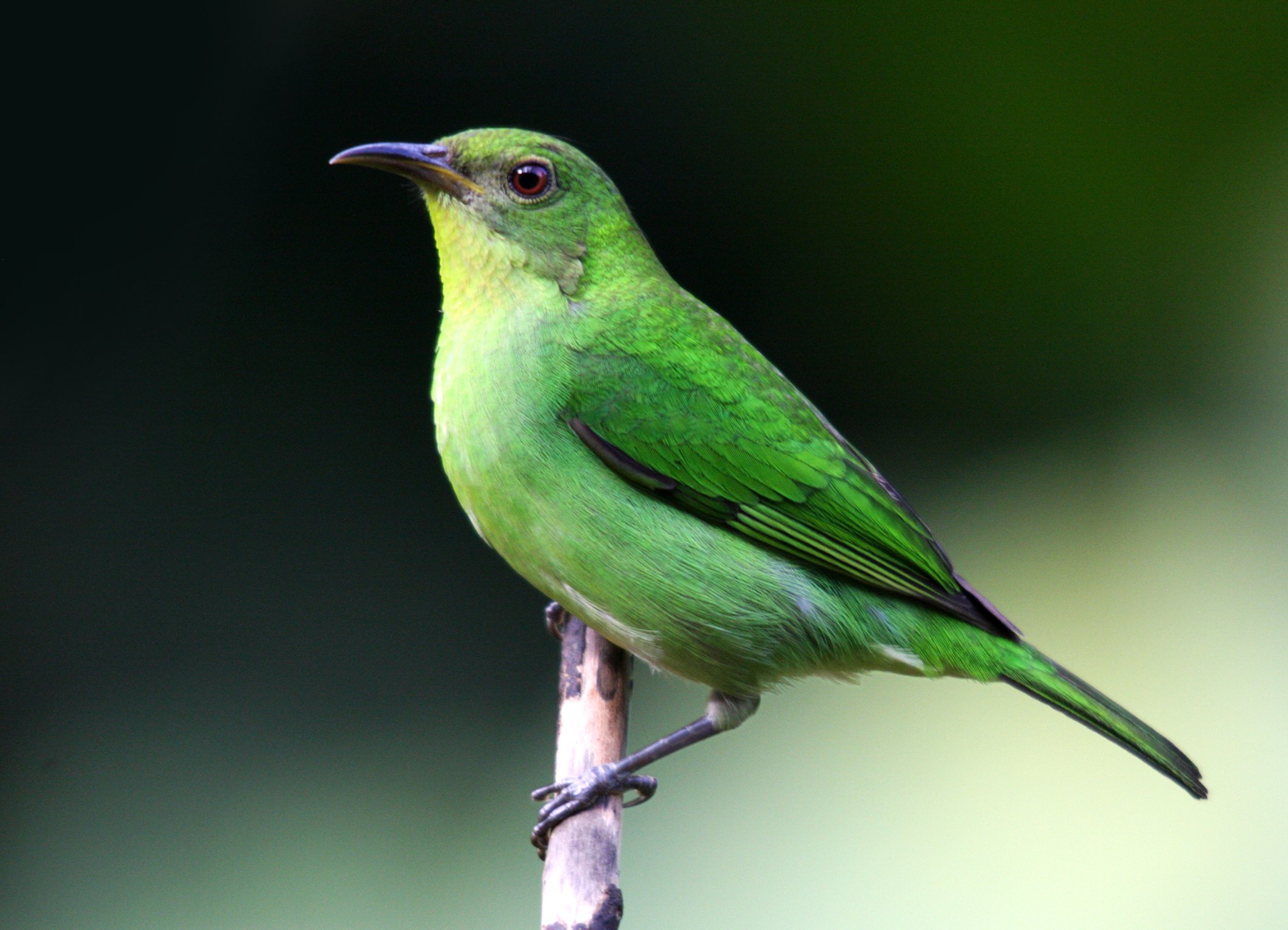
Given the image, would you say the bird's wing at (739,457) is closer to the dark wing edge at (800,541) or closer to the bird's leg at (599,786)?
the dark wing edge at (800,541)

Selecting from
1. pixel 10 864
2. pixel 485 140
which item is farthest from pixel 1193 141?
pixel 10 864

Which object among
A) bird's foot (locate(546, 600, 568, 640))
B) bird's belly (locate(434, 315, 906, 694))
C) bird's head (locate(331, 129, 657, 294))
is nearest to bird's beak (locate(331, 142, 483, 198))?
bird's head (locate(331, 129, 657, 294))

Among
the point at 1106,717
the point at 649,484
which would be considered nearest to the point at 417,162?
the point at 649,484

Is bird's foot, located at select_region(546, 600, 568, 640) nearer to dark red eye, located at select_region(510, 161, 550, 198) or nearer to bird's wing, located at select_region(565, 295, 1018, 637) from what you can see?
bird's wing, located at select_region(565, 295, 1018, 637)

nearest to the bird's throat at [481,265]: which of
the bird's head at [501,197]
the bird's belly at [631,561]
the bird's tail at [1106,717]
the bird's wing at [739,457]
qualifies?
the bird's head at [501,197]

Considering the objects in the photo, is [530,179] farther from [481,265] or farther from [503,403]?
[503,403]
